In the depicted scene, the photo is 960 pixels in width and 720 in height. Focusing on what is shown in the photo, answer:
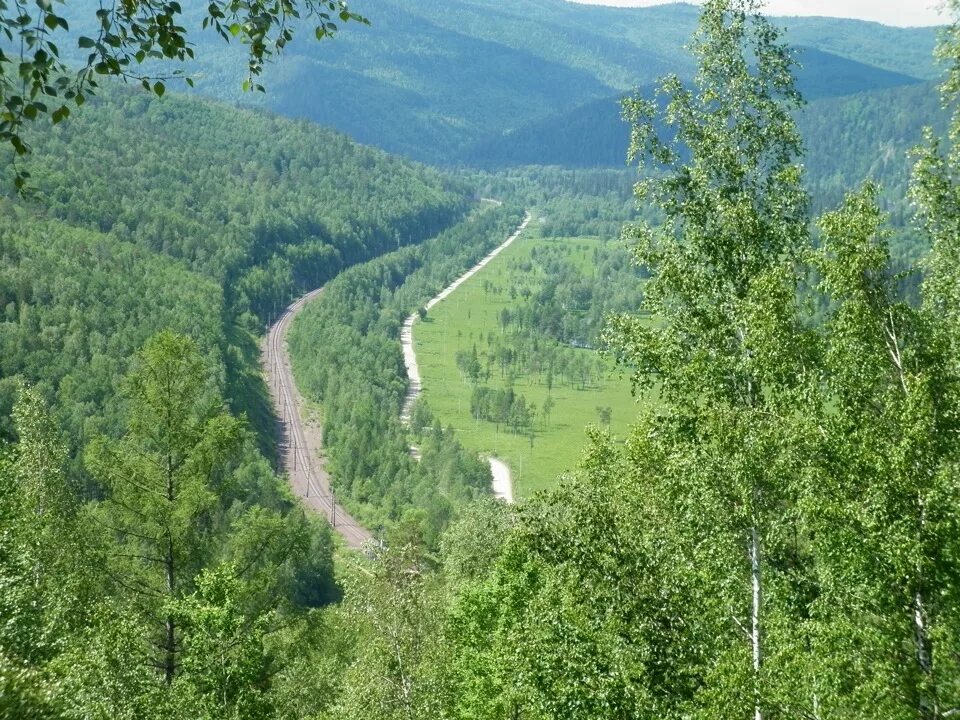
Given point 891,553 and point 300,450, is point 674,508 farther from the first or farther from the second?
point 300,450

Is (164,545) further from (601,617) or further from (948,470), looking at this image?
(948,470)

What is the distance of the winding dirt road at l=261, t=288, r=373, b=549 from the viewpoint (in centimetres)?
11325

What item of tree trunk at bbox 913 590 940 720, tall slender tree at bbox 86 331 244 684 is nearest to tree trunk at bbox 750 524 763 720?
tree trunk at bbox 913 590 940 720

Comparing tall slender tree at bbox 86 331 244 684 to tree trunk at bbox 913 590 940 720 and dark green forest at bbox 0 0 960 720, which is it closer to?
dark green forest at bbox 0 0 960 720

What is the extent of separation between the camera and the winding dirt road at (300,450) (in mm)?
113250

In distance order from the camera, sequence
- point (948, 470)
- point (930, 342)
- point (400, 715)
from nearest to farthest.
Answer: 1. point (948, 470)
2. point (930, 342)
3. point (400, 715)

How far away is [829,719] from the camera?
43.6ft

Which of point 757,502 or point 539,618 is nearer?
point 757,502

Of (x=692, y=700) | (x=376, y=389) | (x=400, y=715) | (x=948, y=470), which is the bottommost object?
(x=376, y=389)

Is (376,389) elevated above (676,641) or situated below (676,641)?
below

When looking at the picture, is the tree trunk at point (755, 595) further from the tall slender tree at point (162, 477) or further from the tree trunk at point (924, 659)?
the tall slender tree at point (162, 477)

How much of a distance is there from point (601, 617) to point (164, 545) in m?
11.7

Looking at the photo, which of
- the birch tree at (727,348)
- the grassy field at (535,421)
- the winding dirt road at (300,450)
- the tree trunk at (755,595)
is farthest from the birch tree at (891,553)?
the grassy field at (535,421)

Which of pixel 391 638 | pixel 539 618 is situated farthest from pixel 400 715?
pixel 539 618
